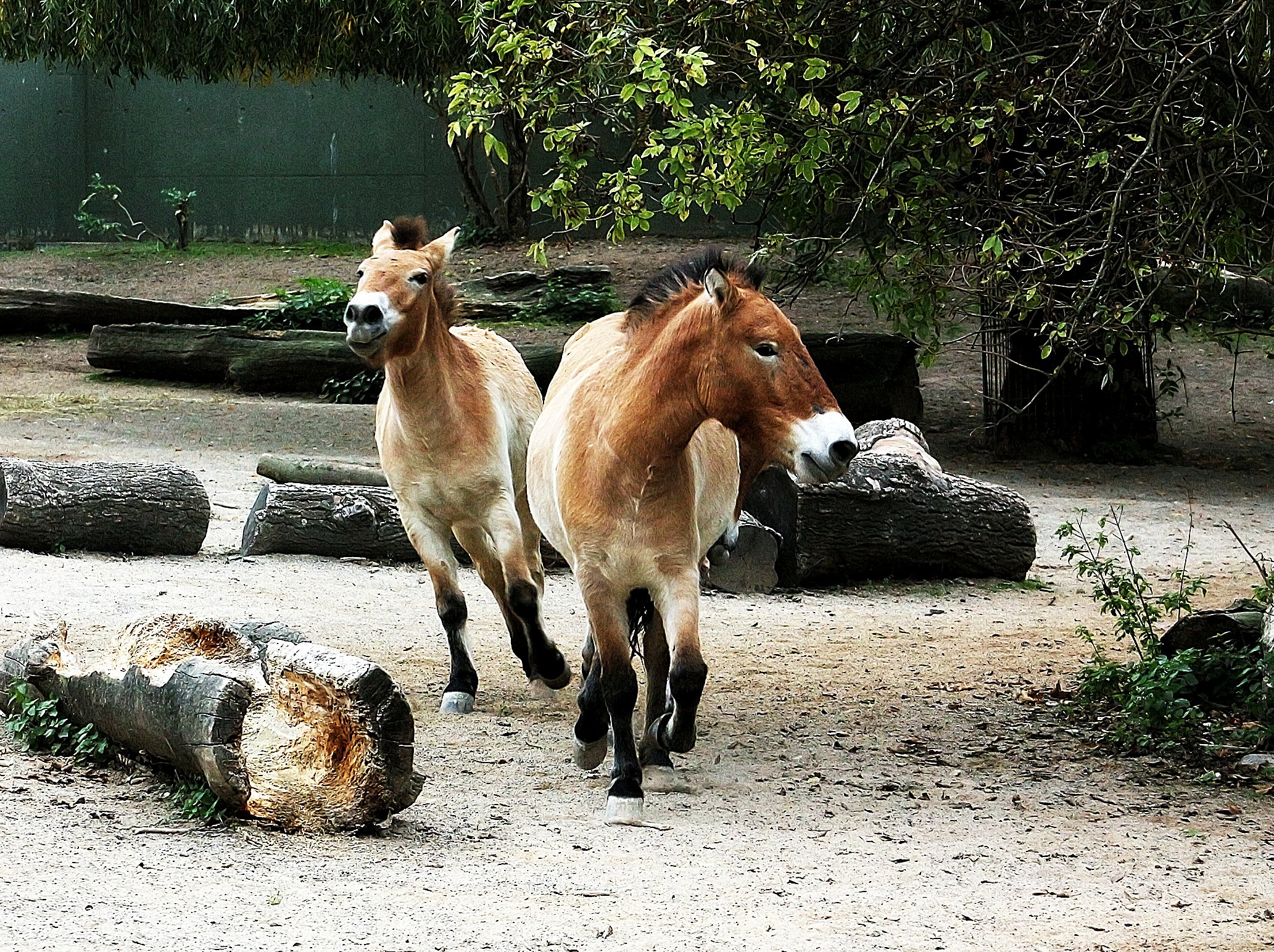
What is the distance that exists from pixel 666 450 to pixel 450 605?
1787mm

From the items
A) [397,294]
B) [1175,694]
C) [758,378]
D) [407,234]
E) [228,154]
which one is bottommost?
[1175,694]

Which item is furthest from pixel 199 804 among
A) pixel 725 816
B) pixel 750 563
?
pixel 750 563

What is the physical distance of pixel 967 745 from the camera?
18.0ft

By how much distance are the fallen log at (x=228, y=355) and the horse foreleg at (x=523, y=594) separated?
9.44 meters

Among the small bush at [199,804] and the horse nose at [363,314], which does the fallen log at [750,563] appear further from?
the small bush at [199,804]

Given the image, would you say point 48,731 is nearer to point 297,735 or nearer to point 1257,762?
point 297,735

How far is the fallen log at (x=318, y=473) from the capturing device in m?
8.97

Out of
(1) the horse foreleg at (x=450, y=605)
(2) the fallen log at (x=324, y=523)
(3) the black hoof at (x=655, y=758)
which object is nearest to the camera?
(3) the black hoof at (x=655, y=758)

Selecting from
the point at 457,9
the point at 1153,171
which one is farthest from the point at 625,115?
the point at 457,9

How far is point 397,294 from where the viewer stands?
5.54m

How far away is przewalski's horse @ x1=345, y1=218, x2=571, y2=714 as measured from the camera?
5742mm

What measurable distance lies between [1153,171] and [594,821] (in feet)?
9.88

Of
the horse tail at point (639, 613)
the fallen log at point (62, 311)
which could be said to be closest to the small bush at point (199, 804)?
the horse tail at point (639, 613)

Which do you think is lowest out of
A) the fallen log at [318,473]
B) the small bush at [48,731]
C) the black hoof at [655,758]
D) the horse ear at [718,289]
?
the black hoof at [655,758]
